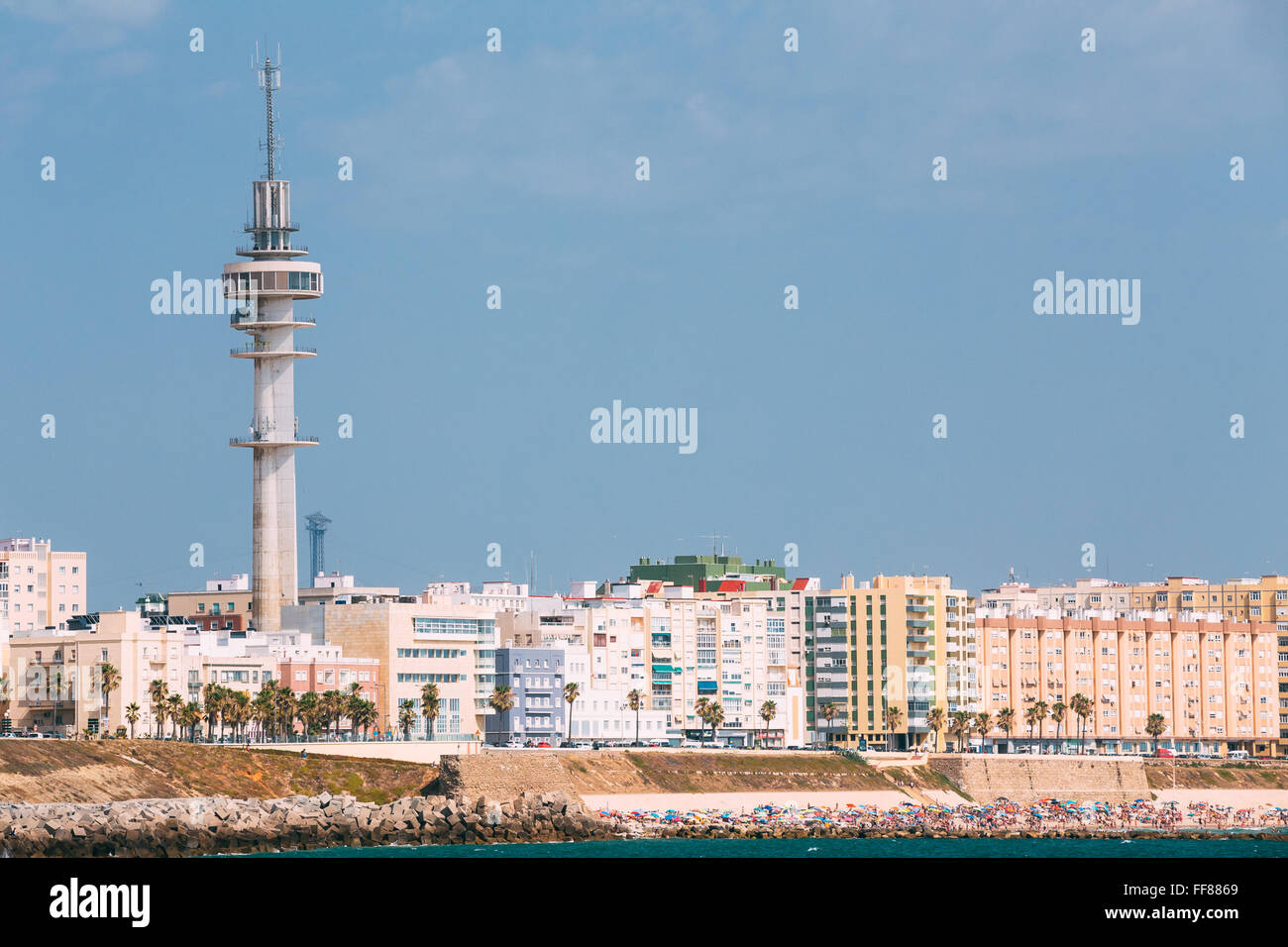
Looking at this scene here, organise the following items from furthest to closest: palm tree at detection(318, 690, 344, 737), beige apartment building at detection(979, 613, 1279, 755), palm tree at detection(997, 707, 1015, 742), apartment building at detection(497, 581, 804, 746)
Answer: beige apartment building at detection(979, 613, 1279, 755) → palm tree at detection(997, 707, 1015, 742) → apartment building at detection(497, 581, 804, 746) → palm tree at detection(318, 690, 344, 737)

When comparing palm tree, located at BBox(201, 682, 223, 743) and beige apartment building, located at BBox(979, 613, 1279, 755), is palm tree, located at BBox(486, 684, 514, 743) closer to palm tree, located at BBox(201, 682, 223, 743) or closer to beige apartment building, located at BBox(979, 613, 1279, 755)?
palm tree, located at BBox(201, 682, 223, 743)

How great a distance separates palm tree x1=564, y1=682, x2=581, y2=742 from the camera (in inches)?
5842

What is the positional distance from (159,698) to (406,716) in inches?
685

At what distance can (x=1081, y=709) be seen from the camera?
593ft

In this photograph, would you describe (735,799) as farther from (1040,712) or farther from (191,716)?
(1040,712)

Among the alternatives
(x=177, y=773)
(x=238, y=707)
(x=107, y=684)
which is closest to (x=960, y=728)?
(x=238, y=707)

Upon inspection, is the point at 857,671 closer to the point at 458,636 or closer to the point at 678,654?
the point at 678,654

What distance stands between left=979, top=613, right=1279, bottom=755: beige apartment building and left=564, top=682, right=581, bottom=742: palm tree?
44384 mm

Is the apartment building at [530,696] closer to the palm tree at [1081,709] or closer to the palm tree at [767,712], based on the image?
the palm tree at [767,712]

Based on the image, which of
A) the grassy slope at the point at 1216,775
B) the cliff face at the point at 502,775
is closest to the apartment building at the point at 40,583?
the cliff face at the point at 502,775

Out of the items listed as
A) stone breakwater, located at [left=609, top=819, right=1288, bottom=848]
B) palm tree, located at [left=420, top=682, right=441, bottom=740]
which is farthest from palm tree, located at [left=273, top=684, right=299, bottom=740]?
stone breakwater, located at [left=609, top=819, right=1288, bottom=848]

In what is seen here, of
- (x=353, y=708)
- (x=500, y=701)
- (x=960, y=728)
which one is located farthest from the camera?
(x=960, y=728)
